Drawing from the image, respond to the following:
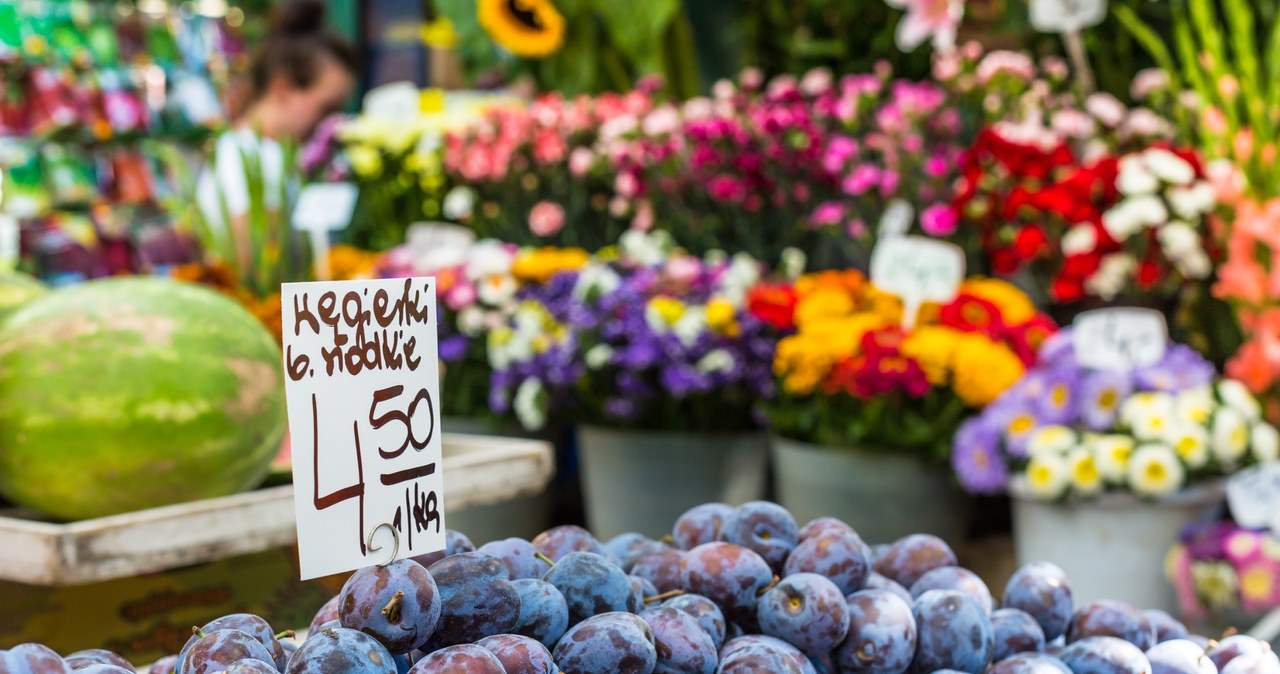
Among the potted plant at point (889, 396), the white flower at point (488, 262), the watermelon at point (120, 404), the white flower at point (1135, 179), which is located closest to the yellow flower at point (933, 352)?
the potted plant at point (889, 396)

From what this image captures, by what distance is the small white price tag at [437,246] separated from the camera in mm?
3225

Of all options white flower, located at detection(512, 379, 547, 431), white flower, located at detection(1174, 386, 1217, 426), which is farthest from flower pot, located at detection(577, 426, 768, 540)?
white flower, located at detection(1174, 386, 1217, 426)

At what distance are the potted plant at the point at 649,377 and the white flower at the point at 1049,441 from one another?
618 millimetres

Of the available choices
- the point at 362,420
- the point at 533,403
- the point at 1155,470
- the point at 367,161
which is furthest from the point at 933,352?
the point at 367,161

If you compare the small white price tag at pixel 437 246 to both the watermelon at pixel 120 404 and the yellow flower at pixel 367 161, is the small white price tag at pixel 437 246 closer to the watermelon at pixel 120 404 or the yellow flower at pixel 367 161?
the yellow flower at pixel 367 161

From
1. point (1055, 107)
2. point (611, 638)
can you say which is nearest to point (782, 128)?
point (1055, 107)

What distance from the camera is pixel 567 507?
350 centimetres

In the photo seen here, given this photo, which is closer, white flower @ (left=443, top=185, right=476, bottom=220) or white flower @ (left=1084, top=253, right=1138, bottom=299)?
white flower @ (left=1084, top=253, right=1138, bottom=299)

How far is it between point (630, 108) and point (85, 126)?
340cm

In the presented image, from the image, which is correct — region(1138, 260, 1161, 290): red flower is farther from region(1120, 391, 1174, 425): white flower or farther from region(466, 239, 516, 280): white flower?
region(466, 239, 516, 280): white flower

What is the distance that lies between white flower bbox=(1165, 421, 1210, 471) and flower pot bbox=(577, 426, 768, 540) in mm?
968

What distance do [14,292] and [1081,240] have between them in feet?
6.27

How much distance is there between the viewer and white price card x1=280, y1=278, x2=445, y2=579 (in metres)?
0.68

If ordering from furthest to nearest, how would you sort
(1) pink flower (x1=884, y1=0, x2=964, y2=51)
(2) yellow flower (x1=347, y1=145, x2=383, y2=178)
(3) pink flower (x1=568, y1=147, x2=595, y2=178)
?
(2) yellow flower (x1=347, y1=145, x2=383, y2=178) < (3) pink flower (x1=568, y1=147, x2=595, y2=178) < (1) pink flower (x1=884, y1=0, x2=964, y2=51)
